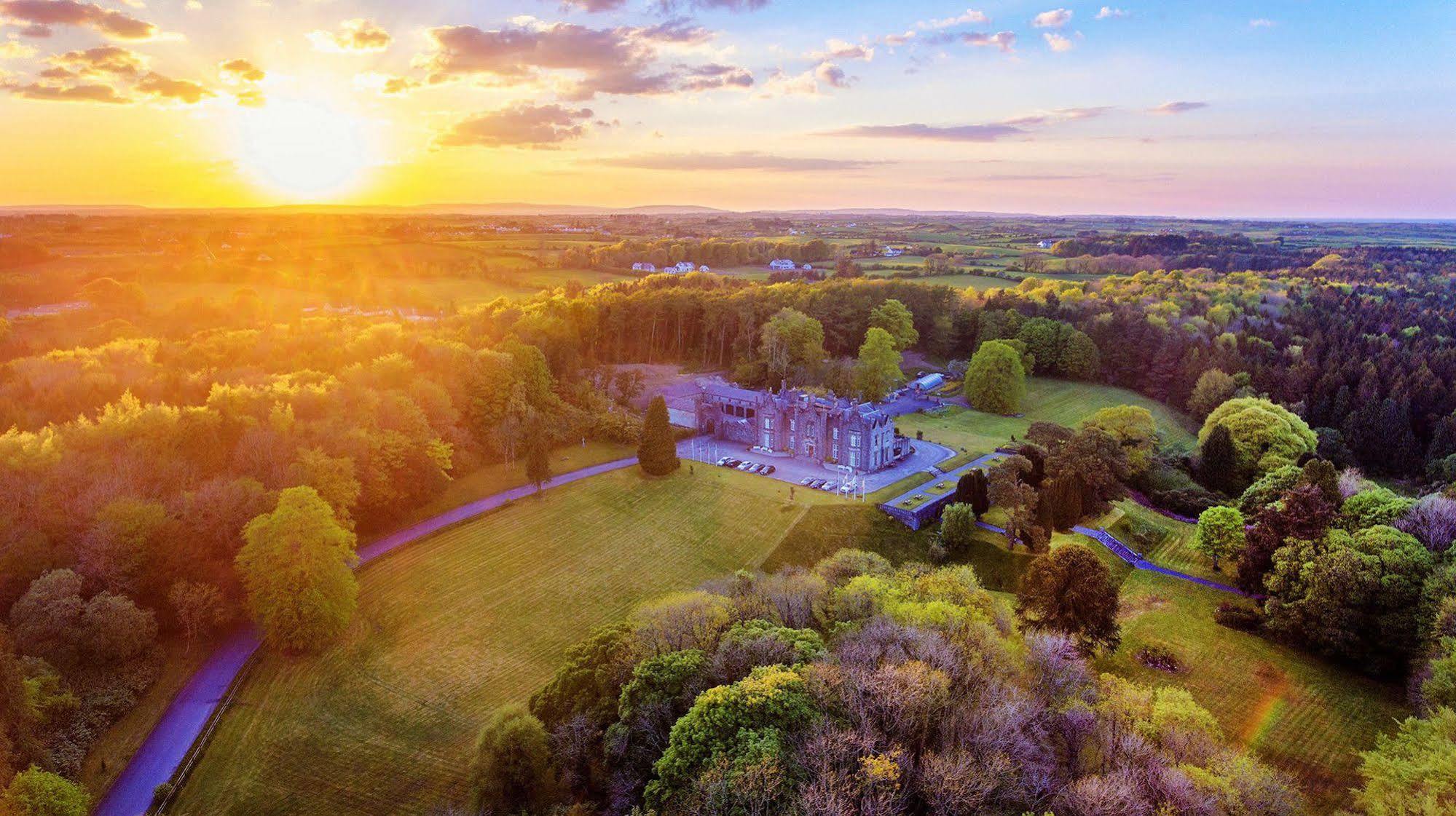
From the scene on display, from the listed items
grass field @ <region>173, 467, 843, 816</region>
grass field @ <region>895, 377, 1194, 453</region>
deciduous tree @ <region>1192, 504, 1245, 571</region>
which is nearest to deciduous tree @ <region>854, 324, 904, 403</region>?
grass field @ <region>895, 377, 1194, 453</region>

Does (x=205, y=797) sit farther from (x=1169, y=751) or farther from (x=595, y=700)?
(x=1169, y=751)

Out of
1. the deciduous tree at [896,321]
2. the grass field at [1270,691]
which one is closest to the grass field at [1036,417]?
the deciduous tree at [896,321]

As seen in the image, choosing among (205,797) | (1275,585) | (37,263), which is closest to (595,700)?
(205,797)

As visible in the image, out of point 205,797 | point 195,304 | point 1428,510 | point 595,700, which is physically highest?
point 195,304

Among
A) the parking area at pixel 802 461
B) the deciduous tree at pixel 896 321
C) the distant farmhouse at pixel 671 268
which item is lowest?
the parking area at pixel 802 461

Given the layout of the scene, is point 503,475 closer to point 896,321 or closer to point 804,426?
point 804,426

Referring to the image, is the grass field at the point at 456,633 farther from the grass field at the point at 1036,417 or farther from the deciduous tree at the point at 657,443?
the grass field at the point at 1036,417
